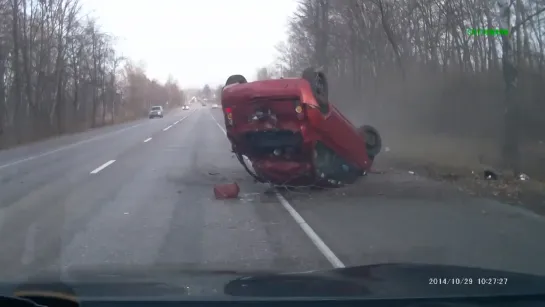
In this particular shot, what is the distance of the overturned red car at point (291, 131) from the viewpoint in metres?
12.9

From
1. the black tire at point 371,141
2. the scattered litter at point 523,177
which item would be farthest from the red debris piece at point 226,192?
the scattered litter at point 523,177

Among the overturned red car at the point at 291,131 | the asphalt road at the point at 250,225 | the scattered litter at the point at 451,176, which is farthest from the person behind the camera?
the scattered litter at the point at 451,176

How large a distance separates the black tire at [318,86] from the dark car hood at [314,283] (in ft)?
27.0

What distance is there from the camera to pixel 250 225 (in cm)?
987

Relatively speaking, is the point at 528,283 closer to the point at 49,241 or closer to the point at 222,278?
the point at 222,278

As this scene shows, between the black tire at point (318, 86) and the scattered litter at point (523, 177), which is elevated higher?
the black tire at point (318, 86)

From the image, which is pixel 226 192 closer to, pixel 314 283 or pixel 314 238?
pixel 314 238

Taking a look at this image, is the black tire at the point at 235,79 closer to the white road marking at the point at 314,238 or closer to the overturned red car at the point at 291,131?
the overturned red car at the point at 291,131

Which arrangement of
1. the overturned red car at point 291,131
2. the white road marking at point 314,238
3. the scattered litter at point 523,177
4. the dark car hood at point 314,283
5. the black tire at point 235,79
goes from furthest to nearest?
the scattered litter at point 523,177
the black tire at point 235,79
the overturned red car at point 291,131
the white road marking at point 314,238
the dark car hood at point 314,283

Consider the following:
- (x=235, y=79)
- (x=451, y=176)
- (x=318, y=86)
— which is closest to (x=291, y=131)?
(x=318, y=86)

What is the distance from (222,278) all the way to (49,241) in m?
4.41

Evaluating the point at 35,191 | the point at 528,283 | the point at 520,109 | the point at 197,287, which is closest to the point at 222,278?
the point at 197,287

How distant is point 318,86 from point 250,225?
14.7ft

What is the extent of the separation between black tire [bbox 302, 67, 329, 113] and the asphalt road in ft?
6.04
